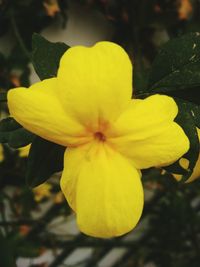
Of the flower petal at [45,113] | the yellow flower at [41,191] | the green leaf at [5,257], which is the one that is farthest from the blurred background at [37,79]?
the flower petal at [45,113]

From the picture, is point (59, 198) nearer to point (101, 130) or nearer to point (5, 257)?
point (5, 257)

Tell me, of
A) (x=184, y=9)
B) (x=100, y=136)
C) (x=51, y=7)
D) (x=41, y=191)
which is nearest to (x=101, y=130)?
(x=100, y=136)

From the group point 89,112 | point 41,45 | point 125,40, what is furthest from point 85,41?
point 89,112

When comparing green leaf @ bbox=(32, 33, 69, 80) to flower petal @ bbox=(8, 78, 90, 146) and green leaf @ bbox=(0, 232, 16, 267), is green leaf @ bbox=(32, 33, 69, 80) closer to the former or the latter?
flower petal @ bbox=(8, 78, 90, 146)

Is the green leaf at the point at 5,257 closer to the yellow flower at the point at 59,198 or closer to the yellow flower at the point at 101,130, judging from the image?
the yellow flower at the point at 101,130

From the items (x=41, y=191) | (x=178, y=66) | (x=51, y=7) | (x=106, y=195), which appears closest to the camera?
(x=106, y=195)
